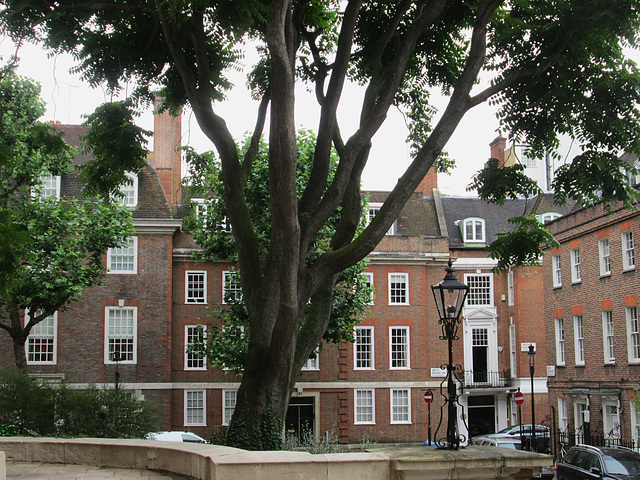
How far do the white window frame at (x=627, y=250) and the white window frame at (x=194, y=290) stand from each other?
64.5ft

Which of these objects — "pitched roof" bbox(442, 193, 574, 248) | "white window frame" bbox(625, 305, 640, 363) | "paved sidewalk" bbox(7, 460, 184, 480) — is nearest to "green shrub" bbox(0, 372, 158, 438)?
"paved sidewalk" bbox(7, 460, 184, 480)

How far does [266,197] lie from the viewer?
84.8 feet

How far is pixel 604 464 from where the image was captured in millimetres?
16750

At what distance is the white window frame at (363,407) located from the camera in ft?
125

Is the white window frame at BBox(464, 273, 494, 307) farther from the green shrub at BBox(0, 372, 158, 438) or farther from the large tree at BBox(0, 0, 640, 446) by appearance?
the large tree at BBox(0, 0, 640, 446)

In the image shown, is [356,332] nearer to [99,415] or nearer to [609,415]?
[609,415]

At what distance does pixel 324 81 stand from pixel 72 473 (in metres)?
6.89

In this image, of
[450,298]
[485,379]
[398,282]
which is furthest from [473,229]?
[450,298]

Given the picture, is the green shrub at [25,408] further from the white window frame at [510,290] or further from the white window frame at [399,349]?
the white window frame at [510,290]

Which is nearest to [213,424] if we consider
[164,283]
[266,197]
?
[164,283]

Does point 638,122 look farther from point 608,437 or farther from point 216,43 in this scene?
point 608,437

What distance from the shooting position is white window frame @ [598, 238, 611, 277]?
95.3ft

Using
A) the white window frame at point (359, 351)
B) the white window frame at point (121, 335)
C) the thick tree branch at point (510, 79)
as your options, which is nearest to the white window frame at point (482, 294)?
the white window frame at point (359, 351)

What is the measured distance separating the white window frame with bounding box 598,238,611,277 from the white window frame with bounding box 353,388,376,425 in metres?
14.2
